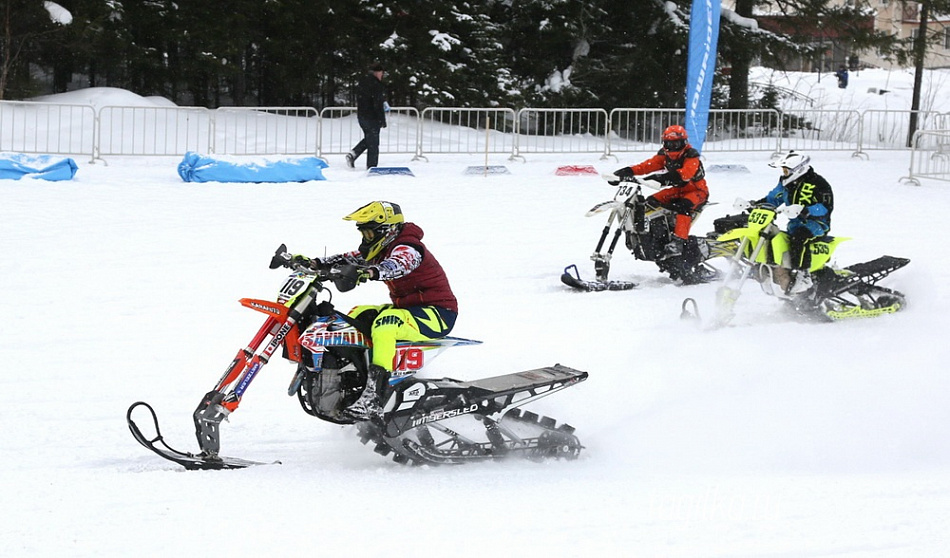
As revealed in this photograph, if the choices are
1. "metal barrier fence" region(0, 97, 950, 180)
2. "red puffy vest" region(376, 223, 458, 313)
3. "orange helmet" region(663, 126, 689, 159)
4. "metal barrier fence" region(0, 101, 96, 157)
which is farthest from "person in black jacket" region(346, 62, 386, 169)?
"red puffy vest" region(376, 223, 458, 313)

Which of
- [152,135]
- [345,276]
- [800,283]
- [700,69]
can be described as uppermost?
[700,69]

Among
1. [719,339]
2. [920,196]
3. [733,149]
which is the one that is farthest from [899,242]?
[733,149]

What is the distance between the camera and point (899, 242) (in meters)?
13.8

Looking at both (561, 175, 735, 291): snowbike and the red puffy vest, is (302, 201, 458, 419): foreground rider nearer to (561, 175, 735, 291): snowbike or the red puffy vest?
the red puffy vest

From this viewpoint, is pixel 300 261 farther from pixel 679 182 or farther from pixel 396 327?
pixel 679 182

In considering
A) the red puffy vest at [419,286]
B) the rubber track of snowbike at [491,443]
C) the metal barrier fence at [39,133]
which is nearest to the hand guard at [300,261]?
the red puffy vest at [419,286]

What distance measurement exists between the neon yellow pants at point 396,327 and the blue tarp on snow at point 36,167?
11.2m

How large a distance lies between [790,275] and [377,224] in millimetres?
5022

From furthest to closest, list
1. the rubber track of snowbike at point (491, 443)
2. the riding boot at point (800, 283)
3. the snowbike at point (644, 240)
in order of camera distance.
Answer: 1. the snowbike at point (644, 240)
2. the riding boot at point (800, 283)
3. the rubber track of snowbike at point (491, 443)

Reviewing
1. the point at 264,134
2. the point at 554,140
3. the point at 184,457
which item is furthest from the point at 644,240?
the point at 264,134

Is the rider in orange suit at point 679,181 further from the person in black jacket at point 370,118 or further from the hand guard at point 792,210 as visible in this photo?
the person in black jacket at point 370,118

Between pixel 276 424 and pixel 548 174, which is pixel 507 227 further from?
pixel 276 424

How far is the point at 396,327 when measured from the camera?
6301mm

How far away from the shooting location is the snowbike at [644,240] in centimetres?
1147
